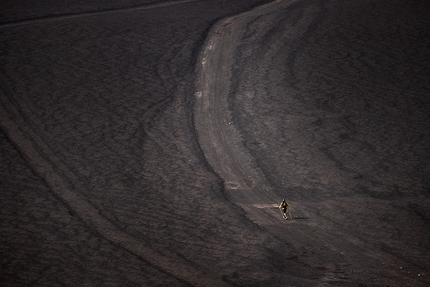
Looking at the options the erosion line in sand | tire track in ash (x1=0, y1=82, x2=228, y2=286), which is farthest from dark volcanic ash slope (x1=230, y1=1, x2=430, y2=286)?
the erosion line in sand

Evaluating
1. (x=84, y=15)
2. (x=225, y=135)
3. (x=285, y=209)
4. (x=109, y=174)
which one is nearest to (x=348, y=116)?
(x=225, y=135)

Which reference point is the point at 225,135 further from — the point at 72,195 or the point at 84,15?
the point at 84,15

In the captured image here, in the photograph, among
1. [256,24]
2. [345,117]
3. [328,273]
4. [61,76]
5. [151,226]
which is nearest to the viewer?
[328,273]

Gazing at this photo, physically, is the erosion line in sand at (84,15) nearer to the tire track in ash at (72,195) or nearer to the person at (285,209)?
the tire track in ash at (72,195)

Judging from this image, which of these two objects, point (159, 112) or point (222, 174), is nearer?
point (222, 174)

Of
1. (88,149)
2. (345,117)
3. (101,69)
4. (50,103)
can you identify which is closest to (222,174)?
(88,149)

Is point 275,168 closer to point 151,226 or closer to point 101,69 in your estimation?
point 151,226
